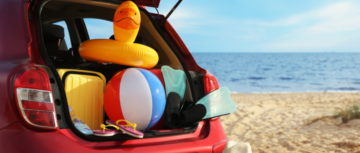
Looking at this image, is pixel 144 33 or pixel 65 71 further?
pixel 144 33

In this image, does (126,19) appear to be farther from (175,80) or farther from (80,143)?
(80,143)

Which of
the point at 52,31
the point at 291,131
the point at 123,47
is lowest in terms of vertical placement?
the point at 291,131

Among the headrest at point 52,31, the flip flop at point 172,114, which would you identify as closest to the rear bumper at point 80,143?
the flip flop at point 172,114

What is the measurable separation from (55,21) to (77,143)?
108 inches

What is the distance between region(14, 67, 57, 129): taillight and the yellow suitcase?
319mm

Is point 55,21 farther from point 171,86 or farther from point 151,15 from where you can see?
point 171,86

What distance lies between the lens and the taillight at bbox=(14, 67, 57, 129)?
4.58 feet

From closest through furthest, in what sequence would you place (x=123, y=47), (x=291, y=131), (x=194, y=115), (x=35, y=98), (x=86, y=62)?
(x=35, y=98) < (x=194, y=115) < (x=123, y=47) < (x=86, y=62) < (x=291, y=131)

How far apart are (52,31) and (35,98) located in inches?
72.0

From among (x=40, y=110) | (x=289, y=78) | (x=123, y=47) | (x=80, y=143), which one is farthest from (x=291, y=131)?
(x=289, y=78)

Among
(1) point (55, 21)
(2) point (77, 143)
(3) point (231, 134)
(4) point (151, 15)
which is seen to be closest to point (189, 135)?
(2) point (77, 143)

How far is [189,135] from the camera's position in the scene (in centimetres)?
187

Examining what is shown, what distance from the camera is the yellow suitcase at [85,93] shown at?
1.83 m

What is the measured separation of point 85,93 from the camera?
1.94 meters
